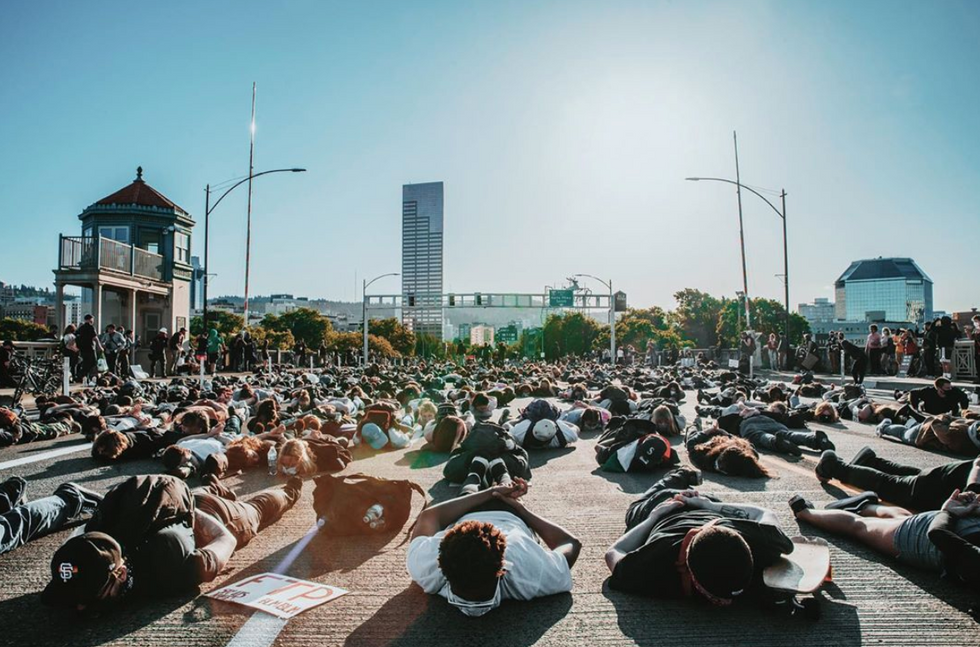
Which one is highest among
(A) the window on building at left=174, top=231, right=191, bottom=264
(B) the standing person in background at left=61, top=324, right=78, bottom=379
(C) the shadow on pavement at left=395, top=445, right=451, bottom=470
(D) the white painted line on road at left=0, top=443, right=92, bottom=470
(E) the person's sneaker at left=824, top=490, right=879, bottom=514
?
(A) the window on building at left=174, top=231, right=191, bottom=264

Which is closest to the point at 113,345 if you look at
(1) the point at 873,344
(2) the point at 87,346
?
(2) the point at 87,346

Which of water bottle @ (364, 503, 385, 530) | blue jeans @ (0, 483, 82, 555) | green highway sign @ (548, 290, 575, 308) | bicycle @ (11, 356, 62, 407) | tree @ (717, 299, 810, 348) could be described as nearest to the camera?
blue jeans @ (0, 483, 82, 555)

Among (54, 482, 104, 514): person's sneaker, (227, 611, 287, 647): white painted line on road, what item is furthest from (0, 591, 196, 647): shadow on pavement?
(54, 482, 104, 514): person's sneaker

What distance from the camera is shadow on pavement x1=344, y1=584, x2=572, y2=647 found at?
133 inches

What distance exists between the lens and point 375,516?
525 centimetres

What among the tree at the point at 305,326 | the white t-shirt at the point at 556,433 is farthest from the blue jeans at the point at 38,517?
the tree at the point at 305,326

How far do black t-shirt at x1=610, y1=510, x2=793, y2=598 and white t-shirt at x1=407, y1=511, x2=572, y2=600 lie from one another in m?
0.42

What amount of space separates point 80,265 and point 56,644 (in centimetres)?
3051

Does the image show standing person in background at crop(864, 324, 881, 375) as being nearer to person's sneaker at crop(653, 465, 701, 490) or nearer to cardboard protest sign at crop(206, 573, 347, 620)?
person's sneaker at crop(653, 465, 701, 490)

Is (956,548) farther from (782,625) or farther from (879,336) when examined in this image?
(879,336)

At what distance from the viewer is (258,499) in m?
5.60

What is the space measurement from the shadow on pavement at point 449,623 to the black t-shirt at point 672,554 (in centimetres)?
45

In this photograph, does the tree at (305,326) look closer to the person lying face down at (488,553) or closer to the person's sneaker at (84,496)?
the person's sneaker at (84,496)

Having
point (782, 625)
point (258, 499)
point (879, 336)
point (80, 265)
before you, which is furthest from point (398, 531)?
point (80, 265)
